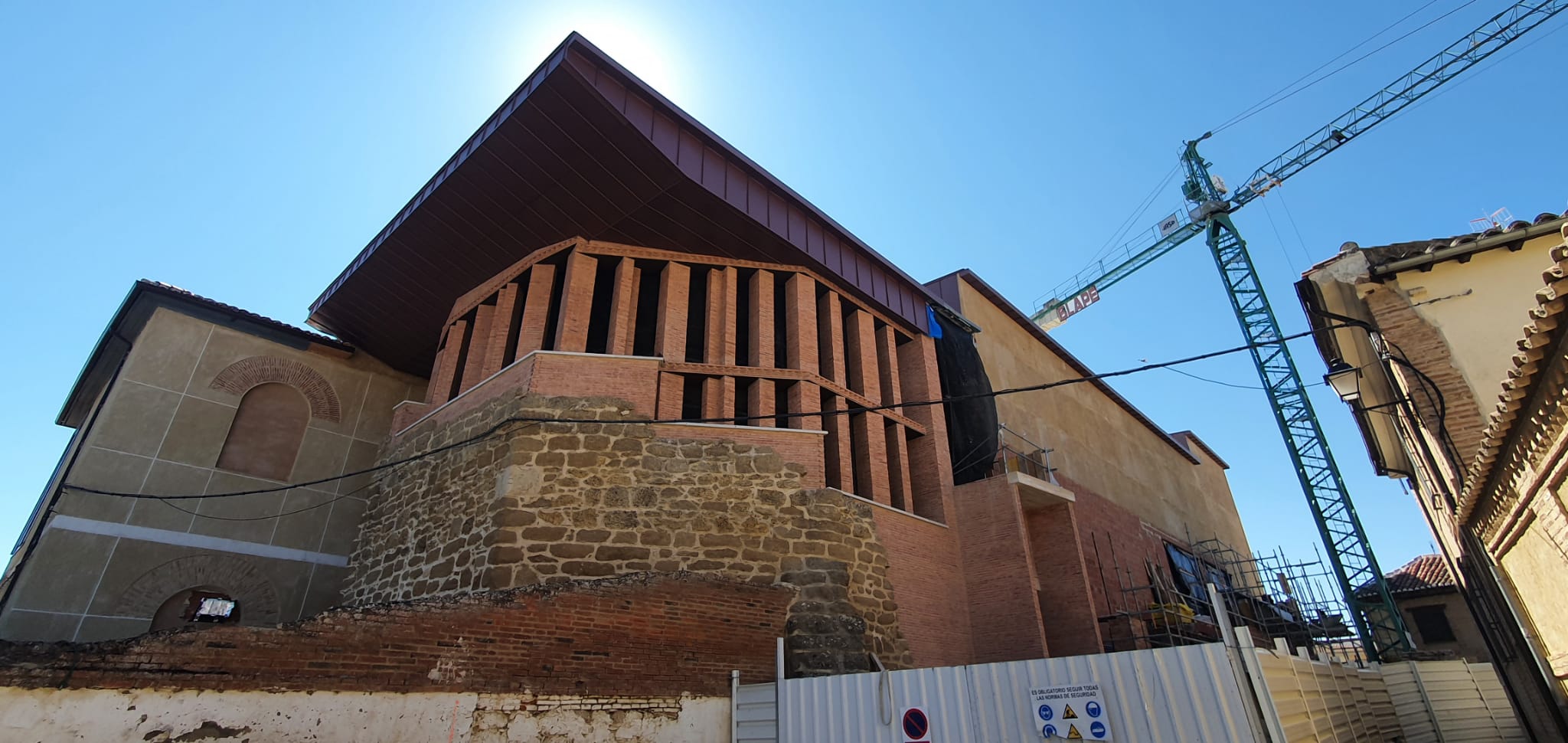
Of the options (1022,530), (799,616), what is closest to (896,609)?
(799,616)

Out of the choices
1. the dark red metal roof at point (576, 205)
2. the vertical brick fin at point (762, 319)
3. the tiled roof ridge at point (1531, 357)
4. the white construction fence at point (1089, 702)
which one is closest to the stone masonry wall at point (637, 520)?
the vertical brick fin at point (762, 319)

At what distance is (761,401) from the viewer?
11125 millimetres

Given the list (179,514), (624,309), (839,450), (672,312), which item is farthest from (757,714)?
(179,514)

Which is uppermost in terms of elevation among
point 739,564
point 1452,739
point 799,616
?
point 739,564

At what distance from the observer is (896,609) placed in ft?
34.3

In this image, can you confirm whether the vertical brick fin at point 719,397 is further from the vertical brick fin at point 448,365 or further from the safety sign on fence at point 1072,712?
the safety sign on fence at point 1072,712

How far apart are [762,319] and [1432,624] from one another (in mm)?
25068

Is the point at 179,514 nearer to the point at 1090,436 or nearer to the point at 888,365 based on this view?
the point at 888,365

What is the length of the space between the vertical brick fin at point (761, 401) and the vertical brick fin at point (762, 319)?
0.48ft

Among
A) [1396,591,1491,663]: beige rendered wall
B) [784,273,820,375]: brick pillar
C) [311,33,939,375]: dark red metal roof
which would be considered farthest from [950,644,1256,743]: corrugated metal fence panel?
[1396,591,1491,663]: beige rendered wall

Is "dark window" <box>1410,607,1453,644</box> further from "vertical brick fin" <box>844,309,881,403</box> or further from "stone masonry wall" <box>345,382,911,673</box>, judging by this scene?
"stone masonry wall" <box>345,382,911,673</box>

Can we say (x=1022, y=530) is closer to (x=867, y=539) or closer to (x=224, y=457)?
(x=867, y=539)

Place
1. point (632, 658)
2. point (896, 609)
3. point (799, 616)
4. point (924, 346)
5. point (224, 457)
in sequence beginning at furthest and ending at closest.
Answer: point (924, 346), point (224, 457), point (896, 609), point (799, 616), point (632, 658)

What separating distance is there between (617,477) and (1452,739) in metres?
12.9
